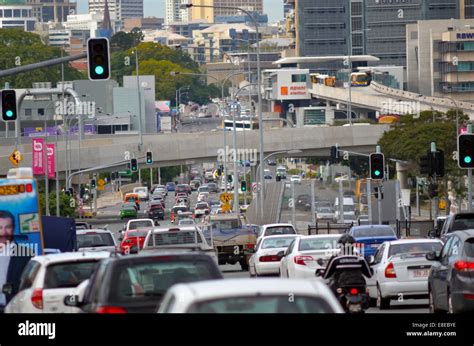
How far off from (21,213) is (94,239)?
1271 cm

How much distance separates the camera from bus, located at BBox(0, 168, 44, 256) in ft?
88.6

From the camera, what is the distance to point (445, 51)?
185250 millimetres

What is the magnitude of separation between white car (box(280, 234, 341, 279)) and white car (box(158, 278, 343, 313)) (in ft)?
53.9

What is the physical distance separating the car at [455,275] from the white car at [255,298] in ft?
26.1

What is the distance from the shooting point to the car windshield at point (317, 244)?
102ft

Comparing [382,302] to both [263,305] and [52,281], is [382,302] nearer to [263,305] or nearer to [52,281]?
[52,281]

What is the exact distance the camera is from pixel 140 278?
16.6m

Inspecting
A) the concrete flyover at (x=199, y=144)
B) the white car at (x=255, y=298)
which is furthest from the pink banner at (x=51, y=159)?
the white car at (x=255, y=298)

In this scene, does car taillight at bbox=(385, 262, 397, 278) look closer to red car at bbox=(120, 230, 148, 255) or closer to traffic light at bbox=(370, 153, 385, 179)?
red car at bbox=(120, 230, 148, 255)

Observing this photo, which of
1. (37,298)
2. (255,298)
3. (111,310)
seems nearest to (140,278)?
(111,310)

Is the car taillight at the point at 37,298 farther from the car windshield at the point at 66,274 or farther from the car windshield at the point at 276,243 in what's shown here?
the car windshield at the point at 276,243
